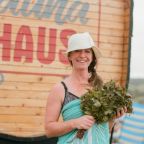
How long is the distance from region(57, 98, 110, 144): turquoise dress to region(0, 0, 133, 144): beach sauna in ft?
9.88

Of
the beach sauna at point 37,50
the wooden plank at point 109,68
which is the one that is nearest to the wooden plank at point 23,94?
the beach sauna at point 37,50

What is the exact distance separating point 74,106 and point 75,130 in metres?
0.15

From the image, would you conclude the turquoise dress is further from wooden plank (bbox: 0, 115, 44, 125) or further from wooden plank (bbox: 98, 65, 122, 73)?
wooden plank (bbox: 98, 65, 122, 73)

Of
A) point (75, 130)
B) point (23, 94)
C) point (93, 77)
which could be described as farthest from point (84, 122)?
point (23, 94)

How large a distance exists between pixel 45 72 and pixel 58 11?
32.2 inches

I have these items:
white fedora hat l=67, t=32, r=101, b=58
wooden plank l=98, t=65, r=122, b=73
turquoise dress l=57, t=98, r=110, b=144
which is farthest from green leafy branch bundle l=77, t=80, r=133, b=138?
wooden plank l=98, t=65, r=122, b=73

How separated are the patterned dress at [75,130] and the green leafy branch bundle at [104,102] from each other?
1.6 inches

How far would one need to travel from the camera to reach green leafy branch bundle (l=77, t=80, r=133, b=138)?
3.18m

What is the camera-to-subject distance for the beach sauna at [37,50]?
622 cm

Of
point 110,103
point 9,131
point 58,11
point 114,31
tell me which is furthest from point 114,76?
point 110,103

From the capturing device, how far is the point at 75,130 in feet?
10.5

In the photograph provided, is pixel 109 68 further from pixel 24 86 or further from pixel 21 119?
pixel 21 119

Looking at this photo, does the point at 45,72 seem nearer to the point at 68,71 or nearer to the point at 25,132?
the point at 68,71

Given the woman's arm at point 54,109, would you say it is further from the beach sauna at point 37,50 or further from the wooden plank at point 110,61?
the wooden plank at point 110,61
